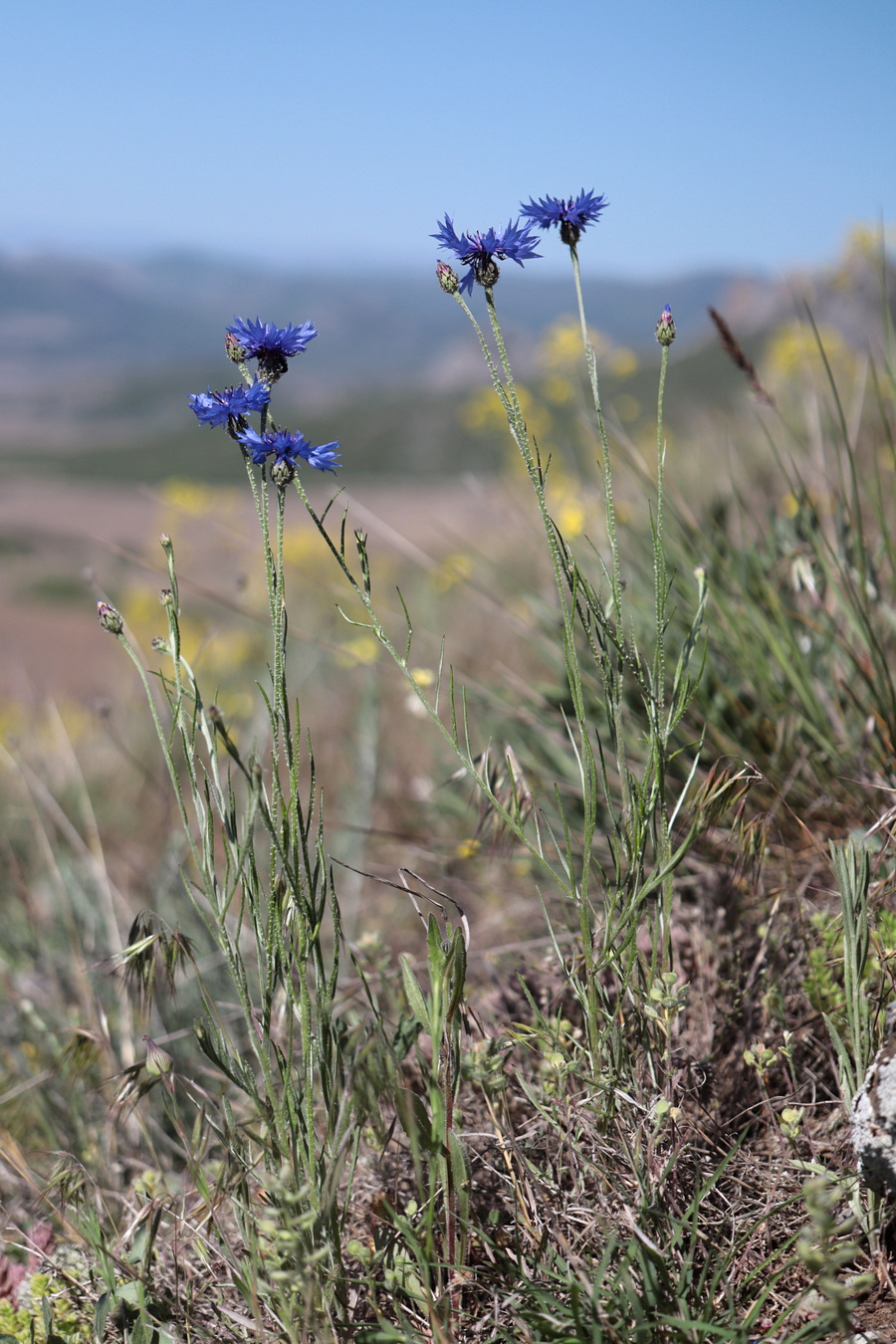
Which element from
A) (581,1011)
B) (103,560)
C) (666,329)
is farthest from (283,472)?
(103,560)

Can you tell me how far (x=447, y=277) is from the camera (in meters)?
1.30

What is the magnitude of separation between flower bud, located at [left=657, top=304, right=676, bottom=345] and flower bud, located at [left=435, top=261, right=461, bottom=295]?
288 millimetres

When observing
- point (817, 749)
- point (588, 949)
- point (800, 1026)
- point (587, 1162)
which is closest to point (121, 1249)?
point (587, 1162)

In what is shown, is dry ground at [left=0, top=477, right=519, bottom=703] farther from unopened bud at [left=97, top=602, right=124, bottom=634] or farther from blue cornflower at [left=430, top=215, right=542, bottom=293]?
blue cornflower at [left=430, top=215, right=542, bottom=293]

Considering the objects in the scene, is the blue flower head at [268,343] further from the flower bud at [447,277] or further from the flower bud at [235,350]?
the flower bud at [447,277]

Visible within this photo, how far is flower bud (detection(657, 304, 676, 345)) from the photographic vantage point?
131cm

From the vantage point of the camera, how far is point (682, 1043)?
1.62 meters

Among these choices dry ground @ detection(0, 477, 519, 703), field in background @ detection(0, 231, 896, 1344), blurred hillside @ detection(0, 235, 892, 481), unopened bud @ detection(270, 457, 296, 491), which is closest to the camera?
unopened bud @ detection(270, 457, 296, 491)

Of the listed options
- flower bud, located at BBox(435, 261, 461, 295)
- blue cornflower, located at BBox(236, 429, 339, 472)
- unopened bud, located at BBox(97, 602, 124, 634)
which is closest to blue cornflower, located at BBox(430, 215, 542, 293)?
flower bud, located at BBox(435, 261, 461, 295)

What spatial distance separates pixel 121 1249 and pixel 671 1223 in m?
0.81

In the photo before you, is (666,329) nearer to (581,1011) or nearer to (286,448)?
(286,448)

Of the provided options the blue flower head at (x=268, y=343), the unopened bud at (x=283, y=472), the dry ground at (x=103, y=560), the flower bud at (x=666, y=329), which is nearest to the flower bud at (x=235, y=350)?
the blue flower head at (x=268, y=343)

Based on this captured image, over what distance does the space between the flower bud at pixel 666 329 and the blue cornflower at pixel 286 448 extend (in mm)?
487

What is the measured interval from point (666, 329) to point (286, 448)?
553 millimetres
